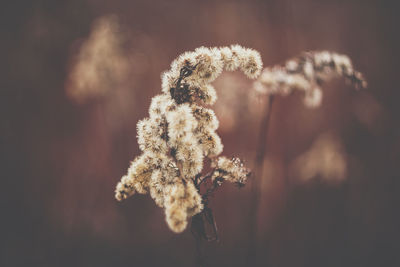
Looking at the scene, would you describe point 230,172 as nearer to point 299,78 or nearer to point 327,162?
point 299,78

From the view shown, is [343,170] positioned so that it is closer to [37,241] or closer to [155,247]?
[155,247]

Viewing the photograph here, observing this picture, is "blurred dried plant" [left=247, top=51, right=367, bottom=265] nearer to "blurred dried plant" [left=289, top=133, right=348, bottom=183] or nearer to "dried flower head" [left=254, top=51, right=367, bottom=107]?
"dried flower head" [left=254, top=51, right=367, bottom=107]

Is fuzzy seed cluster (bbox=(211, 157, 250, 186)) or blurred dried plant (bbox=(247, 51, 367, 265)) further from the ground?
blurred dried plant (bbox=(247, 51, 367, 265))

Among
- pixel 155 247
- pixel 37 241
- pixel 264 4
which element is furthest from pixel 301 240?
pixel 264 4

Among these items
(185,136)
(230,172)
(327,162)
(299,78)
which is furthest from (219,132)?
(185,136)

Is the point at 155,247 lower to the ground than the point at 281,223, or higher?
lower

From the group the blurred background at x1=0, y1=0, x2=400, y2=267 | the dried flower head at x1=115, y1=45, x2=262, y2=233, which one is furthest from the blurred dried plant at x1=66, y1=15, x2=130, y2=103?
the dried flower head at x1=115, y1=45, x2=262, y2=233

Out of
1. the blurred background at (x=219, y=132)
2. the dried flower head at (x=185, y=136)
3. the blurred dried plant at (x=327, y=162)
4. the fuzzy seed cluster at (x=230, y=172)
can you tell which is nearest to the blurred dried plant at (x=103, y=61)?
the blurred background at (x=219, y=132)
